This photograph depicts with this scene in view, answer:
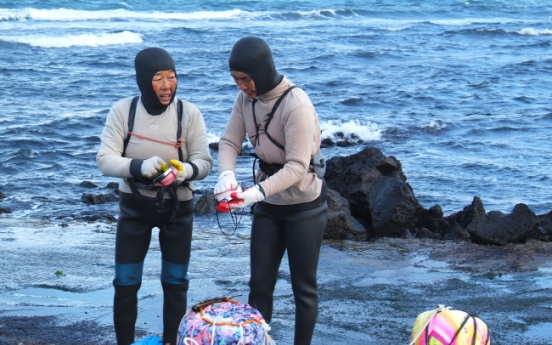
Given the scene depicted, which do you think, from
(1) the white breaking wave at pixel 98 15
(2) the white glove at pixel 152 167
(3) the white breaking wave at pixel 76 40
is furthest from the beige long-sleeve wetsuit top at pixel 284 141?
(1) the white breaking wave at pixel 98 15

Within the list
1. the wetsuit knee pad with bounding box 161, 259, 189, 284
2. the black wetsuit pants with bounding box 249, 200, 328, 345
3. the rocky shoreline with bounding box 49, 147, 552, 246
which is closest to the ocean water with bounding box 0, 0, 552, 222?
the rocky shoreline with bounding box 49, 147, 552, 246

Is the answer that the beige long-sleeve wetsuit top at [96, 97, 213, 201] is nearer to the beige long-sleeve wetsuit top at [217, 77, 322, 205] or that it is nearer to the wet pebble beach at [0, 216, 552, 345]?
the beige long-sleeve wetsuit top at [217, 77, 322, 205]

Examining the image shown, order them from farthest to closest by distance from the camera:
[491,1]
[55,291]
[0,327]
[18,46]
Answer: [491,1] < [18,46] < [55,291] < [0,327]

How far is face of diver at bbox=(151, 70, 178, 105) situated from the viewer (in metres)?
4.34

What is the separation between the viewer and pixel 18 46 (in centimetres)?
2617

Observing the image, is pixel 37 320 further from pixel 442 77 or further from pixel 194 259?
pixel 442 77

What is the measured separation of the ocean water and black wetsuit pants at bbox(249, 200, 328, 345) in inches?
225

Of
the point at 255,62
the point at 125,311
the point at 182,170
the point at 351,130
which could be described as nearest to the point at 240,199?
the point at 182,170

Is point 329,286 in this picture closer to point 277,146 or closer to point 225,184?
point 277,146

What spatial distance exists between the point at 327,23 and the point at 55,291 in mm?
30632

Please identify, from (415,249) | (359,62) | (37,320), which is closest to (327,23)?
(359,62)

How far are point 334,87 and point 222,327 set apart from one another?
54.5 feet

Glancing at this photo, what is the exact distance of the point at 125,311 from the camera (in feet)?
15.0

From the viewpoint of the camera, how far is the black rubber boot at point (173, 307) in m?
4.57
